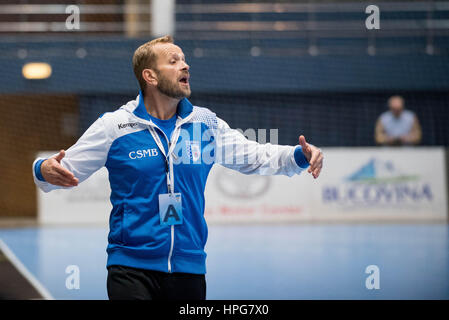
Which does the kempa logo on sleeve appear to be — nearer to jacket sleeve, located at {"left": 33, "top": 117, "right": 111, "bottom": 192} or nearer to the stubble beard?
jacket sleeve, located at {"left": 33, "top": 117, "right": 111, "bottom": 192}

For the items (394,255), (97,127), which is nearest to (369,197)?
(394,255)

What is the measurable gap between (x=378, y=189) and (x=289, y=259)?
4693 mm

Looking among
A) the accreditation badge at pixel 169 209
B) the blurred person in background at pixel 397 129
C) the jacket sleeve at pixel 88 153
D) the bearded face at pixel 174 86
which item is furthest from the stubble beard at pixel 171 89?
the blurred person in background at pixel 397 129

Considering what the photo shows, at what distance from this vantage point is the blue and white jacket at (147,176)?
9.77ft

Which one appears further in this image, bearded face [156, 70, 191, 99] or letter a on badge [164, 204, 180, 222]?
bearded face [156, 70, 191, 99]

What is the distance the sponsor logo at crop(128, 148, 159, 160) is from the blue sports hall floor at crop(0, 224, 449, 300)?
113 inches

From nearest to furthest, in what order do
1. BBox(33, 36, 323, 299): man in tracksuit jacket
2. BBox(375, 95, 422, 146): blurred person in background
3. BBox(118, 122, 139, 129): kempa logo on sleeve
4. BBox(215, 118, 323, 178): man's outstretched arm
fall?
BBox(33, 36, 323, 299): man in tracksuit jacket < BBox(118, 122, 139, 129): kempa logo on sleeve < BBox(215, 118, 323, 178): man's outstretched arm < BBox(375, 95, 422, 146): blurred person in background

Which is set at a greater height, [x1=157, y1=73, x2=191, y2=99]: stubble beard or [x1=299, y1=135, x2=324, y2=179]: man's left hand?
[x1=157, y1=73, x2=191, y2=99]: stubble beard

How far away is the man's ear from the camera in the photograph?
315cm

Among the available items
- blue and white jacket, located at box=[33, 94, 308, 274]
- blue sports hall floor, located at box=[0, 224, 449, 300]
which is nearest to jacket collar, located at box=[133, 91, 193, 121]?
blue and white jacket, located at box=[33, 94, 308, 274]

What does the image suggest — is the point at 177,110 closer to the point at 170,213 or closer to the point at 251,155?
the point at 251,155
